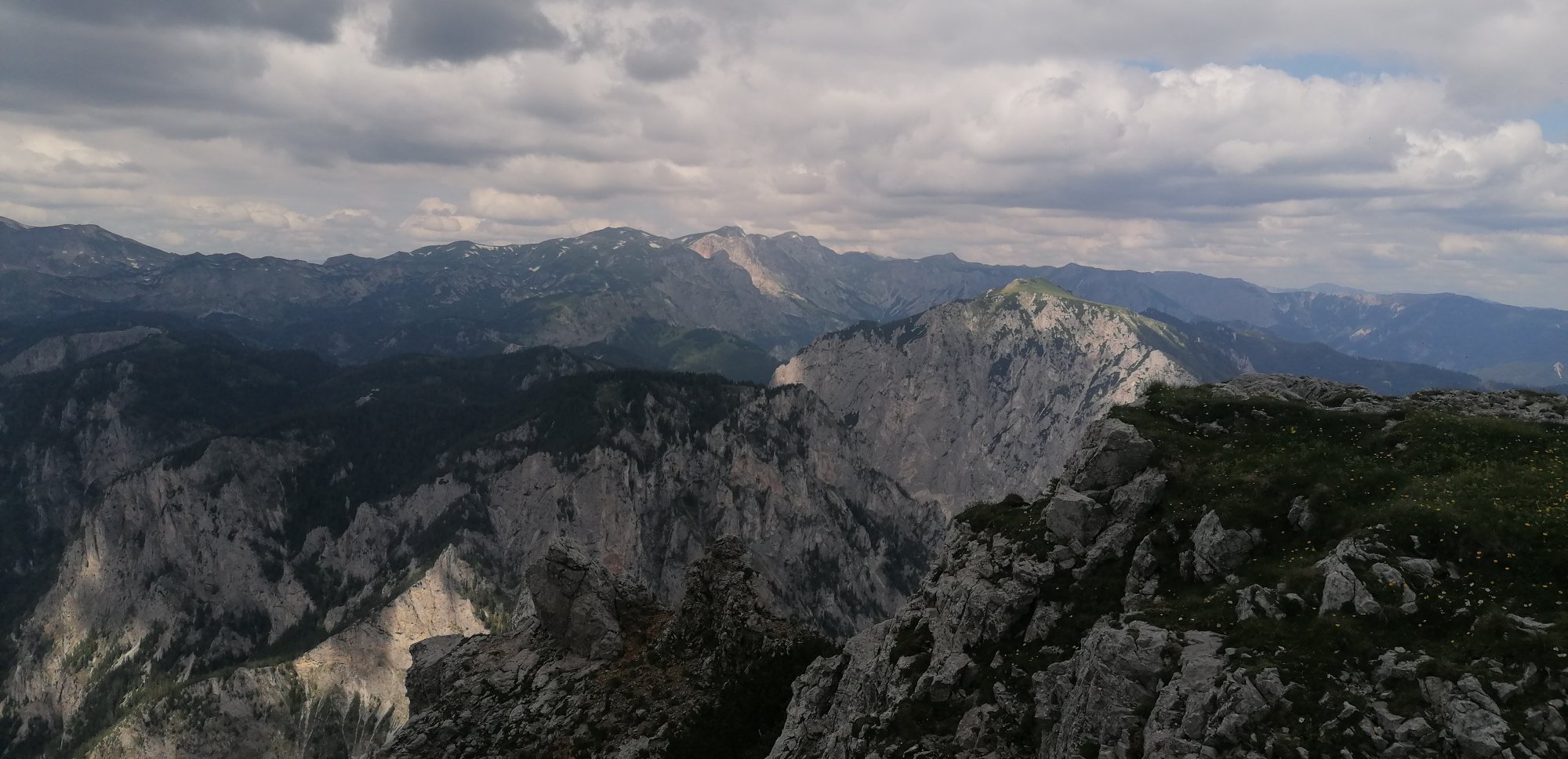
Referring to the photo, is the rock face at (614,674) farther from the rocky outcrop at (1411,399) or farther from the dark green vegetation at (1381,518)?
the rocky outcrop at (1411,399)

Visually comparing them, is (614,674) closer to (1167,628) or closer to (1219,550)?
(1167,628)

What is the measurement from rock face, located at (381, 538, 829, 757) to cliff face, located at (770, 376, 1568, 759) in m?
5.82

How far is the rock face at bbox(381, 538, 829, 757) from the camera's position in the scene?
180ft

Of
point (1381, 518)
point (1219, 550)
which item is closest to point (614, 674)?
point (1219, 550)

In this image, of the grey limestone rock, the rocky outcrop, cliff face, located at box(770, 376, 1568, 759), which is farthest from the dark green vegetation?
Result: the rocky outcrop

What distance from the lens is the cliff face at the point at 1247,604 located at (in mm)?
27688

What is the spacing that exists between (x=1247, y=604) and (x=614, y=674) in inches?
1750

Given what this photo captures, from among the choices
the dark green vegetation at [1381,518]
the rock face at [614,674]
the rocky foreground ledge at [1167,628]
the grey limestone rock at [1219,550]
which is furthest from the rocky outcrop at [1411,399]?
the rock face at [614,674]

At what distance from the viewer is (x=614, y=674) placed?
60.2m

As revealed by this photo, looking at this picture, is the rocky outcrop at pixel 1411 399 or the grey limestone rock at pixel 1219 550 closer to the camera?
the grey limestone rock at pixel 1219 550

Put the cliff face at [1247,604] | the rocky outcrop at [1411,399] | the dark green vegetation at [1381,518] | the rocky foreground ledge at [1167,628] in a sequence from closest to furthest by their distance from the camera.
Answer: the cliff face at [1247,604]
the rocky foreground ledge at [1167,628]
the dark green vegetation at [1381,518]
the rocky outcrop at [1411,399]

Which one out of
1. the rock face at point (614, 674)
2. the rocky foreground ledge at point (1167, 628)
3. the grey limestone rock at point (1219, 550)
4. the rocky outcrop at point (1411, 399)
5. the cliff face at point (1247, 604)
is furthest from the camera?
the rock face at point (614, 674)

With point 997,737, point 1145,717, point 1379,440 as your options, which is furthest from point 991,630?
point 1379,440

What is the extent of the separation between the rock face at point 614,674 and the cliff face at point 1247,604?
19.1ft
